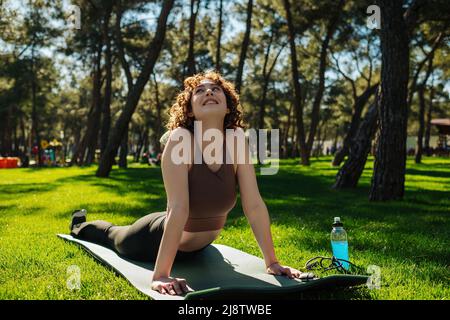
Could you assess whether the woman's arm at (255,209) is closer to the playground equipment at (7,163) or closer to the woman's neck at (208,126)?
the woman's neck at (208,126)

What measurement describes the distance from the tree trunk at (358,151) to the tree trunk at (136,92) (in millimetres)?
6806

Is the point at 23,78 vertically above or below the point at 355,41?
below

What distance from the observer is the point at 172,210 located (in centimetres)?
379

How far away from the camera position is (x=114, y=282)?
3998 mm

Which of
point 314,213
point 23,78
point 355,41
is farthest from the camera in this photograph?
point 23,78

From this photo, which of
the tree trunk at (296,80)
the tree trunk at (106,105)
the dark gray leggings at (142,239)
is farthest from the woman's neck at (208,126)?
the tree trunk at (296,80)

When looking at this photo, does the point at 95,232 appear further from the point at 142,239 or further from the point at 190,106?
the point at 190,106

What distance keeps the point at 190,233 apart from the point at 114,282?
74 centimetres

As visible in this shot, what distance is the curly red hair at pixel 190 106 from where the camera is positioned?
163 inches

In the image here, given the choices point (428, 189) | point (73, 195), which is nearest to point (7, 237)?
point (73, 195)

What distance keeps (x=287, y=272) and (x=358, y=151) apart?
337 inches

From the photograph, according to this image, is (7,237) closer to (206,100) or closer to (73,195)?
(206,100)

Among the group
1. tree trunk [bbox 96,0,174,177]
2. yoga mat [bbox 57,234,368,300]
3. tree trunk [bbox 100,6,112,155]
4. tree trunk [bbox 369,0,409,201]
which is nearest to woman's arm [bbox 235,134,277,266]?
yoga mat [bbox 57,234,368,300]

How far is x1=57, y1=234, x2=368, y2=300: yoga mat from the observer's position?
130 inches
